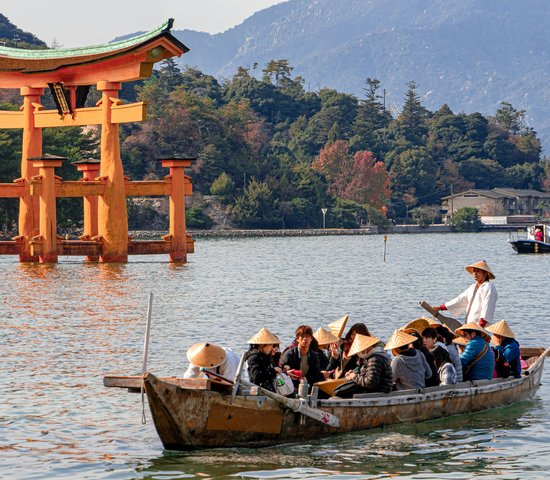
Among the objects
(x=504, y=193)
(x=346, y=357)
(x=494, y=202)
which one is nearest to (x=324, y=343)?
(x=346, y=357)

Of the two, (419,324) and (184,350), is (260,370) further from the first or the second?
(184,350)

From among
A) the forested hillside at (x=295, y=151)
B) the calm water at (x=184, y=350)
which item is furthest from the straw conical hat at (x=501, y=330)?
the forested hillside at (x=295, y=151)

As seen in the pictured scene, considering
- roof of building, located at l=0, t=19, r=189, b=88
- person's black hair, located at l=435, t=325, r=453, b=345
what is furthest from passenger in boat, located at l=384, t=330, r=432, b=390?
roof of building, located at l=0, t=19, r=189, b=88

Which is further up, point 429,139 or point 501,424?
point 429,139

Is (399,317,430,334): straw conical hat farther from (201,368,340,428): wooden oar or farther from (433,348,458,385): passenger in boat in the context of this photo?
(201,368,340,428): wooden oar

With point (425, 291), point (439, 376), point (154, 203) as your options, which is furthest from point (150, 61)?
point (154, 203)

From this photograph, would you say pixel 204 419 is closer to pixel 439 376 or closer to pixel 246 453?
pixel 246 453

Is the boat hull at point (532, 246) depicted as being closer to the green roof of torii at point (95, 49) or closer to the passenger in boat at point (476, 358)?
the green roof of torii at point (95, 49)

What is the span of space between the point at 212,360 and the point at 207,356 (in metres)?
0.09

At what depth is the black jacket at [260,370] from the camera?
1355 centimetres

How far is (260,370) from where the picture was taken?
44.7 feet

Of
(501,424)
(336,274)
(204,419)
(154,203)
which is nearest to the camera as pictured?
(204,419)

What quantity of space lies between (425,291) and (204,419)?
28.6m

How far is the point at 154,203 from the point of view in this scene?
357ft
